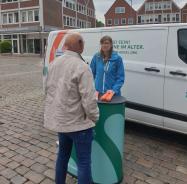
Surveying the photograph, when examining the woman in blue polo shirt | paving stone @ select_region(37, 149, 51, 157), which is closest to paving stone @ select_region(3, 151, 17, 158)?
paving stone @ select_region(37, 149, 51, 157)

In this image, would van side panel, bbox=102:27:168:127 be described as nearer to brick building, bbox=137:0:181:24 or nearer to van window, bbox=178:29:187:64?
van window, bbox=178:29:187:64

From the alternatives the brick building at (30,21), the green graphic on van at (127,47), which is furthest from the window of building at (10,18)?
the green graphic on van at (127,47)

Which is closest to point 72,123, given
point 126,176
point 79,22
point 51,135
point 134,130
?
point 126,176

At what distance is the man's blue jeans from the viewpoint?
2893 millimetres

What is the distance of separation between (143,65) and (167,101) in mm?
752

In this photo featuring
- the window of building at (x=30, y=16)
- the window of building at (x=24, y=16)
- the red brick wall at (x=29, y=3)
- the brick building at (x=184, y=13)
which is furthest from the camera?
the brick building at (x=184, y=13)

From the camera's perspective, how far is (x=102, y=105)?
3227 millimetres

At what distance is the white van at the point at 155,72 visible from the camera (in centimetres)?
451

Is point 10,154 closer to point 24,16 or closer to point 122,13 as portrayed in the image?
point 24,16

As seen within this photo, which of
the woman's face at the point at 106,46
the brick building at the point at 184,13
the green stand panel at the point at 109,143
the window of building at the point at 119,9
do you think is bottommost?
the green stand panel at the point at 109,143

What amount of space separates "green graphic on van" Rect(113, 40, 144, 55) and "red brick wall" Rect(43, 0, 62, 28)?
41.9m

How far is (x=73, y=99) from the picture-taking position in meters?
2.75

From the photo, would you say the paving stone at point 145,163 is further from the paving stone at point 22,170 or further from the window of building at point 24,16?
the window of building at point 24,16

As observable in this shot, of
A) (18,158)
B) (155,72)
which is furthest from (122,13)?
(18,158)
